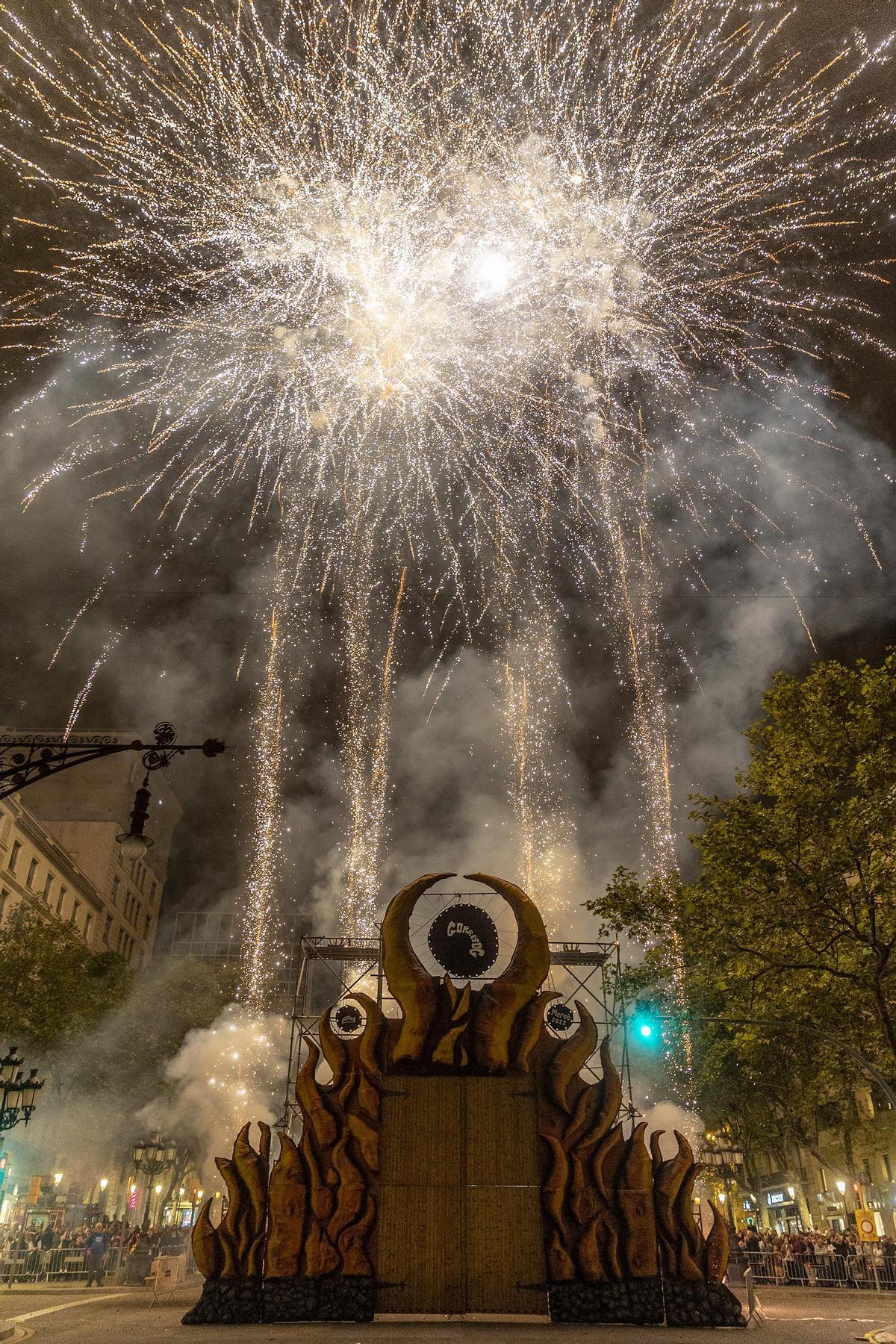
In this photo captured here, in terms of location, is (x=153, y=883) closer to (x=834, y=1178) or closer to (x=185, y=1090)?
(x=185, y=1090)

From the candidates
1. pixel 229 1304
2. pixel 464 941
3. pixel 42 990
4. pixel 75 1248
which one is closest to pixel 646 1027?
pixel 464 941

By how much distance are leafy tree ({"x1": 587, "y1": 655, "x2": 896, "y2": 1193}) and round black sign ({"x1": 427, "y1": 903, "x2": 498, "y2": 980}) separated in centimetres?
476

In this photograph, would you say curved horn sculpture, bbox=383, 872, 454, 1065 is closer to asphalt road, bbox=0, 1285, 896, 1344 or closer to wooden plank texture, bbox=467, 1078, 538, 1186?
wooden plank texture, bbox=467, 1078, 538, 1186

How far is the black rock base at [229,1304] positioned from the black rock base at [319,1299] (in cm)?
16

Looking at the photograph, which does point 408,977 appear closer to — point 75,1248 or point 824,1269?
point 824,1269

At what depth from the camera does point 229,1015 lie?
49.4m

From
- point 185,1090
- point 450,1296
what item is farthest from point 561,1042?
point 185,1090

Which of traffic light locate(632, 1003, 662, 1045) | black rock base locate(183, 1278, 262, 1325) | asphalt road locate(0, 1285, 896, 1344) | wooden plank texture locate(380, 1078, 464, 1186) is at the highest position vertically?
traffic light locate(632, 1003, 662, 1045)

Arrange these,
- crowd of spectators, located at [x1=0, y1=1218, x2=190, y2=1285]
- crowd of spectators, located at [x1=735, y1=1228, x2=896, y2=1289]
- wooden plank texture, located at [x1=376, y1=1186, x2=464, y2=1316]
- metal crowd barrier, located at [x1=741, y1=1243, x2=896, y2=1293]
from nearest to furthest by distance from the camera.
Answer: wooden plank texture, located at [x1=376, y1=1186, x2=464, y2=1316] → metal crowd barrier, located at [x1=741, y1=1243, x2=896, y2=1293] → crowd of spectators, located at [x1=735, y1=1228, x2=896, y2=1289] → crowd of spectators, located at [x1=0, y1=1218, x2=190, y2=1285]

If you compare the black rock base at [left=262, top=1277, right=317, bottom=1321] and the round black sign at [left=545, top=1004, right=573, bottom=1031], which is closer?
the black rock base at [left=262, top=1277, right=317, bottom=1321]

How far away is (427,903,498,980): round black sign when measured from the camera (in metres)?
18.2

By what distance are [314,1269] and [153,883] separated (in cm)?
6490

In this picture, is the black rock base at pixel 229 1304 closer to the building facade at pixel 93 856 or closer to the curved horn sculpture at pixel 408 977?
the curved horn sculpture at pixel 408 977

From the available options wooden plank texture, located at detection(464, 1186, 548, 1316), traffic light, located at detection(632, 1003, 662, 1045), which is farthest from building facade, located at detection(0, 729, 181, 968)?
wooden plank texture, located at detection(464, 1186, 548, 1316)
